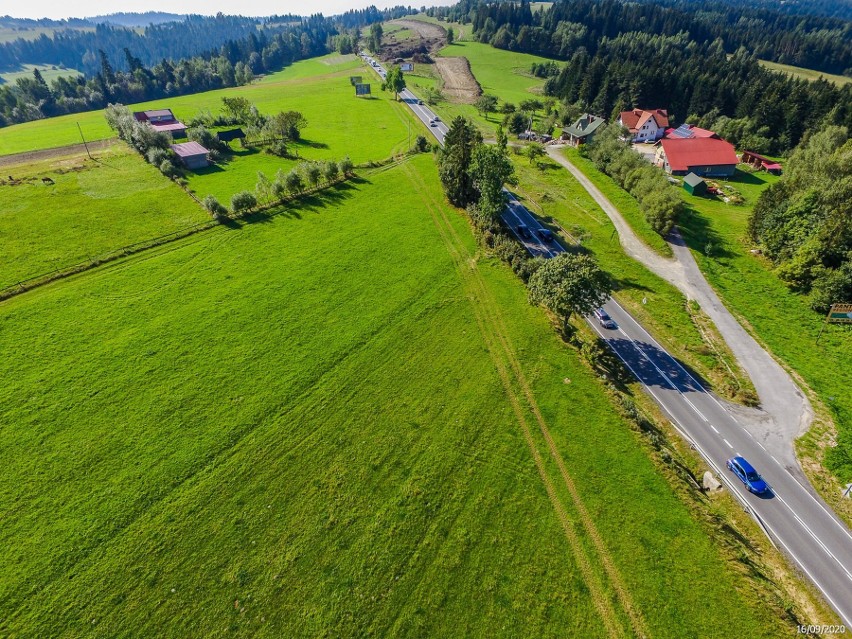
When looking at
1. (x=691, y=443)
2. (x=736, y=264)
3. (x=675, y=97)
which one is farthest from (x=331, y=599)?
(x=675, y=97)

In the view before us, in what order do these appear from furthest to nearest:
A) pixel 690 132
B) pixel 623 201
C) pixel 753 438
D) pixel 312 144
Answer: pixel 690 132 → pixel 312 144 → pixel 623 201 → pixel 753 438

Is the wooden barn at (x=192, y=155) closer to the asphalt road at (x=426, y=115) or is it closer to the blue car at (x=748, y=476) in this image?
the asphalt road at (x=426, y=115)

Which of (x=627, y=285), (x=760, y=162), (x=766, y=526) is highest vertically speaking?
(x=760, y=162)

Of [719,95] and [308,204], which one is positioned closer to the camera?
[308,204]

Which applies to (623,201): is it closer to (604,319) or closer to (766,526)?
(604,319)

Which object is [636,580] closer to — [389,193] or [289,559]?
[289,559]

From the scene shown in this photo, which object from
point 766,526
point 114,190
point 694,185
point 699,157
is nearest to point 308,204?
point 114,190

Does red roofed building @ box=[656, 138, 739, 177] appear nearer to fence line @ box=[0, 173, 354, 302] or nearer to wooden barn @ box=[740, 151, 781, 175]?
wooden barn @ box=[740, 151, 781, 175]

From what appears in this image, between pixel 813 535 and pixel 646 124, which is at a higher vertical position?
pixel 646 124
